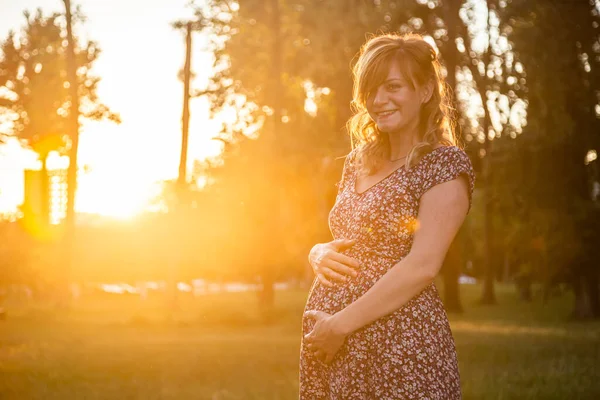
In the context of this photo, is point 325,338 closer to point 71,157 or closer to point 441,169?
point 441,169

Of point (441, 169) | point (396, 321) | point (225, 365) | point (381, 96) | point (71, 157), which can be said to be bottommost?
point (225, 365)

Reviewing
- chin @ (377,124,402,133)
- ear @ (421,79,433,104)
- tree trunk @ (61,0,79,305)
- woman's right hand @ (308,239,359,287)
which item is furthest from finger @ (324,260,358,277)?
tree trunk @ (61,0,79,305)

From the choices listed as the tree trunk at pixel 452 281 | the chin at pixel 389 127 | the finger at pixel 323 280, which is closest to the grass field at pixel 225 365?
the finger at pixel 323 280

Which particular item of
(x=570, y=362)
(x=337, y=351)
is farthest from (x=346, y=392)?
(x=570, y=362)

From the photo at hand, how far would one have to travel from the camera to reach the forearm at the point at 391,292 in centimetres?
304

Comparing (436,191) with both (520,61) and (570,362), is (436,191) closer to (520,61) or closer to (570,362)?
(570,362)

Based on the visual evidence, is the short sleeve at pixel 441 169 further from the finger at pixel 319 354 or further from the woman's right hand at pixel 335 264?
the finger at pixel 319 354

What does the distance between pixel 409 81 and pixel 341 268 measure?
781mm

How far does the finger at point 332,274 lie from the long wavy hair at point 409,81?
0.43 meters

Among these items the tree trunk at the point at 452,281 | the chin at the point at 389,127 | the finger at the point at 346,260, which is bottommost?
the tree trunk at the point at 452,281

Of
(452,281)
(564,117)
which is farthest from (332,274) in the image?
(452,281)

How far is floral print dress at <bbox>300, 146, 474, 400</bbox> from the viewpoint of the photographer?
314 cm

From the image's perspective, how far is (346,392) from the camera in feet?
10.6

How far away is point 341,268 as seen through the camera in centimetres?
332
